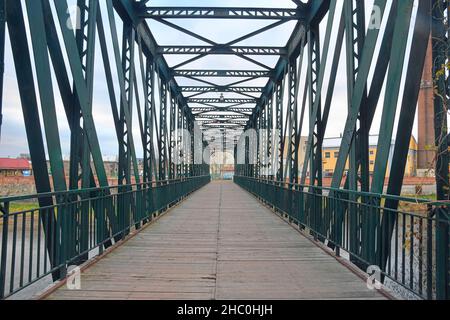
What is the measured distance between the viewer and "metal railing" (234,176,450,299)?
10.0ft

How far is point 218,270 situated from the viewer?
4.79 m

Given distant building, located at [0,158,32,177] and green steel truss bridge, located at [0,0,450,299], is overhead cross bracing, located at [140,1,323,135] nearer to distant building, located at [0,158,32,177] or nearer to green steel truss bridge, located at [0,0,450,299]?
green steel truss bridge, located at [0,0,450,299]

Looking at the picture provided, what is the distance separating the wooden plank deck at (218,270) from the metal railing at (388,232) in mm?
322

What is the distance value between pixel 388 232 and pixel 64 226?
3438 millimetres

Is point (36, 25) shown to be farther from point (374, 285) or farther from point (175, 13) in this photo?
point (175, 13)

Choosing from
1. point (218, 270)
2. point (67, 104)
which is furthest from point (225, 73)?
point (218, 270)

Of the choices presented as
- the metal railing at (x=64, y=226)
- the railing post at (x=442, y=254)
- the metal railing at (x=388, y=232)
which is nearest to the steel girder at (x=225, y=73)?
the metal railing at (x=388, y=232)

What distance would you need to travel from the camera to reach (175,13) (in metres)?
9.93

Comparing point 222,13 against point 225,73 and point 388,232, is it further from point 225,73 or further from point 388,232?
point 388,232

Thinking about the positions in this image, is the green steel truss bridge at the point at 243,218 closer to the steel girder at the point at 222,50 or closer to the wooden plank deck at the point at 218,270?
the wooden plank deck at the point at 218,270

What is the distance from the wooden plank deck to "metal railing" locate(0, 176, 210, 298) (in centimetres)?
29

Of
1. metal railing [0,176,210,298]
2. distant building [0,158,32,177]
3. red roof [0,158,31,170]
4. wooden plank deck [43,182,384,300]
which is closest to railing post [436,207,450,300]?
wooden plank deck [43,182,384,300]

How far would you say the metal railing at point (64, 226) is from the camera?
3.32 m

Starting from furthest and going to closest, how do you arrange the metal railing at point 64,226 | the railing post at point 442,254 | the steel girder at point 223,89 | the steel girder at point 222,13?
the steel girder at point 223,89 → the steel girder at point 222,13 → the metal railing at point 64,226 → the railing post at point 442,254
